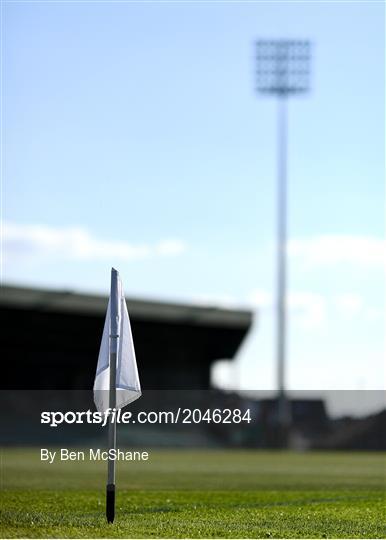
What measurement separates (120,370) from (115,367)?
110 millimetres

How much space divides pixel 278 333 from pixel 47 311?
1160cm

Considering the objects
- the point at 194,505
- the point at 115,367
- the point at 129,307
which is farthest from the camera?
the point at 129,307

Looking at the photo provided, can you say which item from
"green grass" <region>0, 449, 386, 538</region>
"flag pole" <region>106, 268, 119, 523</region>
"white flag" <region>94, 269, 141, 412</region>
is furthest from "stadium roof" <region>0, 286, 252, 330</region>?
"flag pole" <region>106, 268, 119, 523</region>

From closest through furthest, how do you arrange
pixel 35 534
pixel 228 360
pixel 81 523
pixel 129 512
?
pixel 35 534, pixel 81 523, pixel 129 512, pixel 228 360

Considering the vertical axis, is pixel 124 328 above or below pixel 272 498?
above

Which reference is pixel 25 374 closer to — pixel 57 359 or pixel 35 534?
pixel 57 359

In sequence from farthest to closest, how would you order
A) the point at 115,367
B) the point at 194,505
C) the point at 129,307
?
the point at 129,307
the point at 194,505
the point at 115,367

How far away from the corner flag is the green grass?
87 centimetres

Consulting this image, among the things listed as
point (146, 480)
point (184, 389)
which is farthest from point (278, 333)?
point (146, 480)

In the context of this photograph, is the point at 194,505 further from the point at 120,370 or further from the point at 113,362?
the point at 113,362

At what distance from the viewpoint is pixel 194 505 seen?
44.9 ft

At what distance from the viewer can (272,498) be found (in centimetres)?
1562

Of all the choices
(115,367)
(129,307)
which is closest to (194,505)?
(115,367)

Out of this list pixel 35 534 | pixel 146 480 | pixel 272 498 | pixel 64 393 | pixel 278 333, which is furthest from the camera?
pixel 64 393
